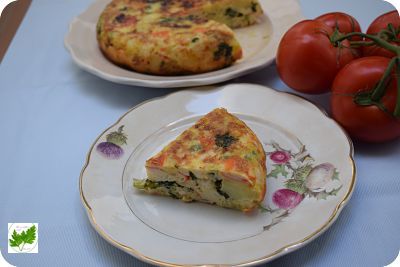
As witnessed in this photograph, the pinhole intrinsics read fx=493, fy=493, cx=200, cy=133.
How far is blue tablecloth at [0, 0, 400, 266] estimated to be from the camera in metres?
1.87

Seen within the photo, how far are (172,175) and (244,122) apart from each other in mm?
522

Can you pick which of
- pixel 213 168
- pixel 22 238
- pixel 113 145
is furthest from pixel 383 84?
pixel 22 238

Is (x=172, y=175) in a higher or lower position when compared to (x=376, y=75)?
lower

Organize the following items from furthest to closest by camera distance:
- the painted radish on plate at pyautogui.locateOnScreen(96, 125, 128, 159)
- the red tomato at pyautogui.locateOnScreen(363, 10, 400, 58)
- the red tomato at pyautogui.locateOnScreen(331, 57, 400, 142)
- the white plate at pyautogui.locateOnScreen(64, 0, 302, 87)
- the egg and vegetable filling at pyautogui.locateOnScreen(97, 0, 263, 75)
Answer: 1. the egg and vegetable filling at pyautogui.locateOnScreen(97, 0, 263, 75)
2. the white plate at pyautogui.locateOnScreen(64, 0, 302, 87)
3. the red tomato at pyautogui.locateOnScreen(363, 10, 400, 58)
4. the painted radish on plate at pyautogui.locateOnScreen(96, 125, 128, 159)
5. the red tomato at pyautogui.locateOnScreen(331, 57, 400, 142)

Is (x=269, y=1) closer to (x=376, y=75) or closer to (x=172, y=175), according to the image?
(x=376, y=75)

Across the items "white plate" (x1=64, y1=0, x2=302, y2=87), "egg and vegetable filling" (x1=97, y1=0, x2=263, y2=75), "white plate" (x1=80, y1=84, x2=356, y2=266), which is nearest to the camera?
"white plate" (x1=80, y1=84, x2=356, y2=266)

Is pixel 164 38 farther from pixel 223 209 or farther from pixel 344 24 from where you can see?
pixel 223 209

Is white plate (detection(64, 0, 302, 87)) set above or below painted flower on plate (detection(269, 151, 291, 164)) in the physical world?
above

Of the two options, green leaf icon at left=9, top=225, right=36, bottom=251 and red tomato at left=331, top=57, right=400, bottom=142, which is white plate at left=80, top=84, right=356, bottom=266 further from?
green leaf icon at left=9, top=225, right=36, bottom=251

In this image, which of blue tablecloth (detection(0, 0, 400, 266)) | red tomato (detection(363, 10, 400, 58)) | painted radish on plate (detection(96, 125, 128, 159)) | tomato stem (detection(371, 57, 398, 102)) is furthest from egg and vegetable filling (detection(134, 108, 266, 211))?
red tomato (detection(363, 10, 400, 58))

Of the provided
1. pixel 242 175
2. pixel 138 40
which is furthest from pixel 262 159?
pixel 138 40

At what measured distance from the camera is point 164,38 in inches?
Result: 108

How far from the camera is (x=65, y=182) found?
2.24m

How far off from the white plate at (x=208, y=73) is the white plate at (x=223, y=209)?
0.10 m
